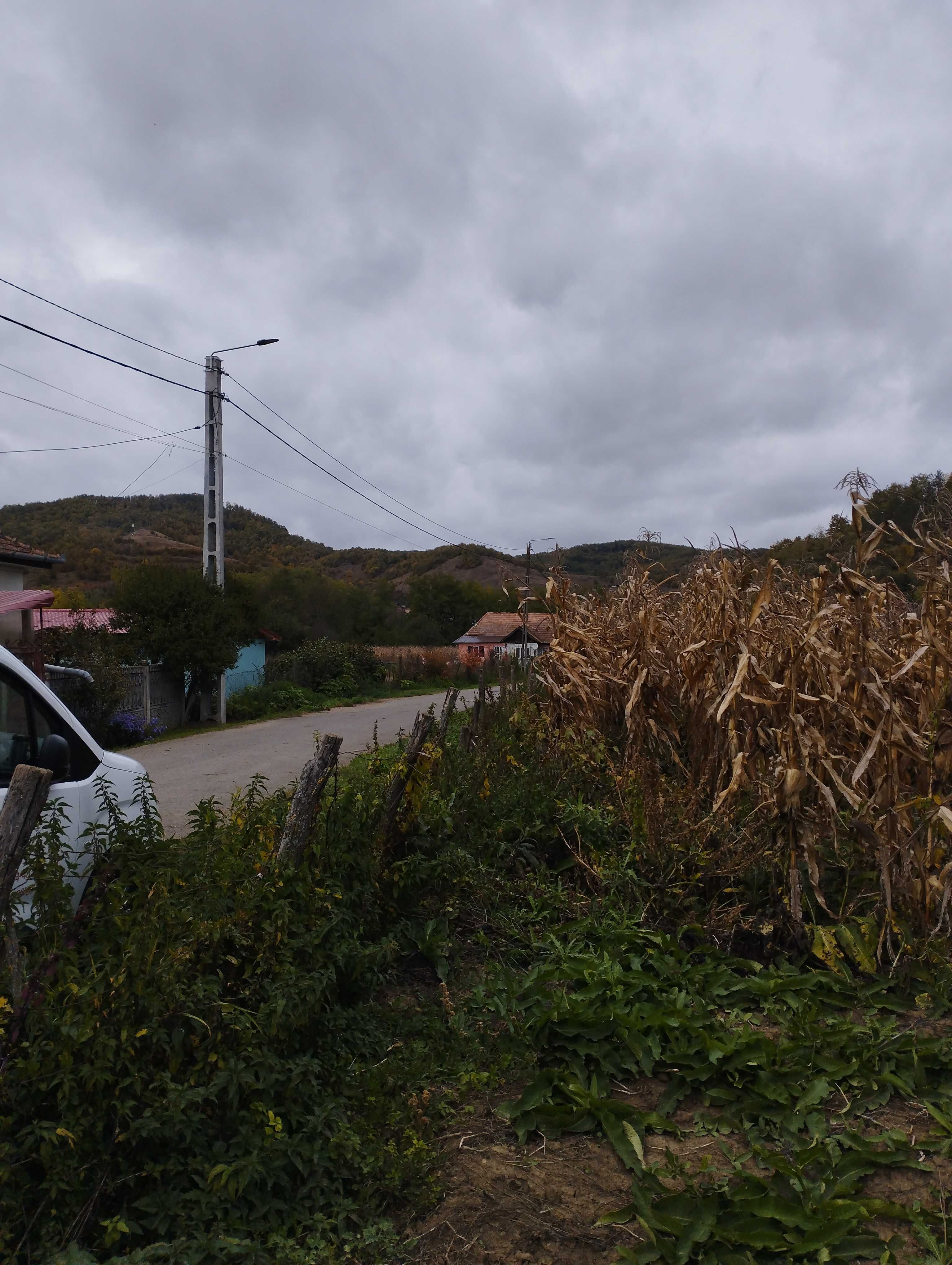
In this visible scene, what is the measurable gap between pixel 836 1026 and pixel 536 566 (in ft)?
22.7

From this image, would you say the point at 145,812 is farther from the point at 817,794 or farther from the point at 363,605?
the point at 363,605

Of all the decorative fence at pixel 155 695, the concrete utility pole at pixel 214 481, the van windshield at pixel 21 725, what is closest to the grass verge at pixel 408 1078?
the van windshield at pixel 21 725

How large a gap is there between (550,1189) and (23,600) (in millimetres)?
12757

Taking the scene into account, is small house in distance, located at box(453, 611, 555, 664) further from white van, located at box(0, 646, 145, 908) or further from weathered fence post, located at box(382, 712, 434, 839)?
white van, located at box(0, 646, 145, 908)

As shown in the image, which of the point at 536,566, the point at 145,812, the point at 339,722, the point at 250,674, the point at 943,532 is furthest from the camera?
the point at 250,674

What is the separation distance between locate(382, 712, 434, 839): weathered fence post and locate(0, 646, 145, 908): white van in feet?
3.83

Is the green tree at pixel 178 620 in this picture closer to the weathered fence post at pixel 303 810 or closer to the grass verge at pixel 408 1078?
the grass verge at pixel 408 1078

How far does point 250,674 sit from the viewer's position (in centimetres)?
2806

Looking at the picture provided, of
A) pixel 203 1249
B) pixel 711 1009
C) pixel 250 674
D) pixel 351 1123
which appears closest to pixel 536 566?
pixel 711 1009

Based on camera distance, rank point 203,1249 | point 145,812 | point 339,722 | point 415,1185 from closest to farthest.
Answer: point 203,1249
point 415,1185
point 145,812
point 339,722

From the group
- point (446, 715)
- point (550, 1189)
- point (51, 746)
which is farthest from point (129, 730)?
point (550, 1189)

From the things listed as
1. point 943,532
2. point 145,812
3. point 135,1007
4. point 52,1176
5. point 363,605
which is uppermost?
point 363,605

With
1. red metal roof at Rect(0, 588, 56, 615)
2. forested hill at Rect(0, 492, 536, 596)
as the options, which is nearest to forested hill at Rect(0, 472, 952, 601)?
forested hill at Rect(0, 492, 536, 596)

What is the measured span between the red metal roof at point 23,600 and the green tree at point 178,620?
420 centimetres
